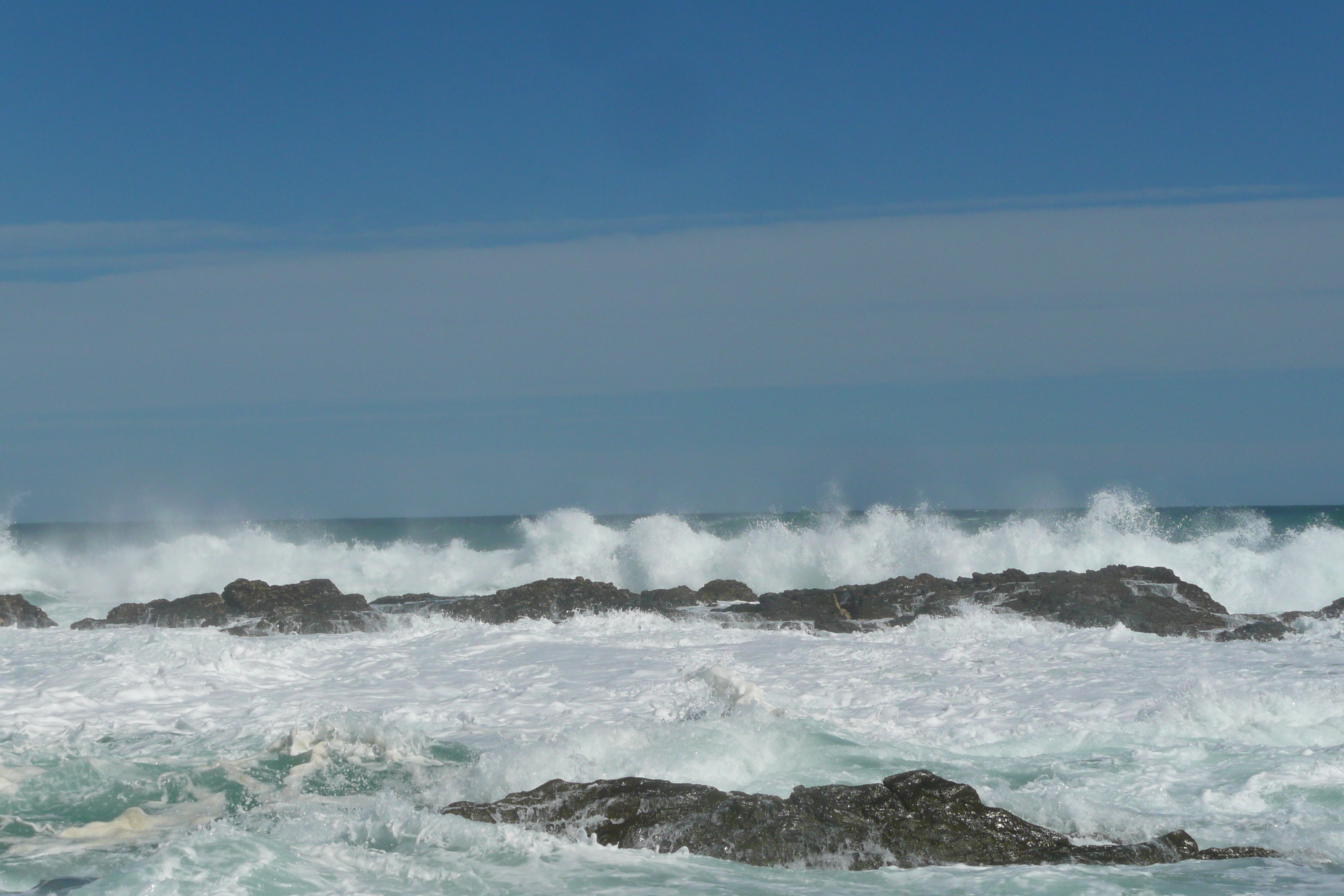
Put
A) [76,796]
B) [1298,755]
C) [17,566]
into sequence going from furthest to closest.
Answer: [17,566]
[1298,755]
[76,796]

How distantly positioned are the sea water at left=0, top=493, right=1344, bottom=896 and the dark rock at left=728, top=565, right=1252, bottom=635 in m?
0.50

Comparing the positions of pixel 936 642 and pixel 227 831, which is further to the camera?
pixel 936 642

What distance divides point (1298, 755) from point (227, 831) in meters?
7.14

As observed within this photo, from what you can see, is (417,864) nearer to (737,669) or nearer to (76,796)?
(76,796)

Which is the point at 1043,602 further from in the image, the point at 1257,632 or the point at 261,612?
the point at 261,612

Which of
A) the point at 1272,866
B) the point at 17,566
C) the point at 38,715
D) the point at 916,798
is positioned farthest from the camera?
the point at 17,566

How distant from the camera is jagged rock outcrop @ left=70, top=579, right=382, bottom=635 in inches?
620

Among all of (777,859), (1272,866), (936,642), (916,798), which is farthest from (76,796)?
(936,642)

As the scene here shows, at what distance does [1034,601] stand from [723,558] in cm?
999

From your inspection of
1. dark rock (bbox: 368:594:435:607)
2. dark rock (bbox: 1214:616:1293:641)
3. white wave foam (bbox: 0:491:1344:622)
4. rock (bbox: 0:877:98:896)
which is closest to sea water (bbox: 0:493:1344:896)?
rock (bbox: 0:877:98:896)

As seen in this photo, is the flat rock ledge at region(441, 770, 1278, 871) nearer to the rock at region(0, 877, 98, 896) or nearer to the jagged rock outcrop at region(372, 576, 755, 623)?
the rock at region(0, 877, 98, 896)

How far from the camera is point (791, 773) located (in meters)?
7.64

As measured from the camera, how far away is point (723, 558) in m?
25.1

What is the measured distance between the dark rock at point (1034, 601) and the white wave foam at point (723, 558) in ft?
15.3
